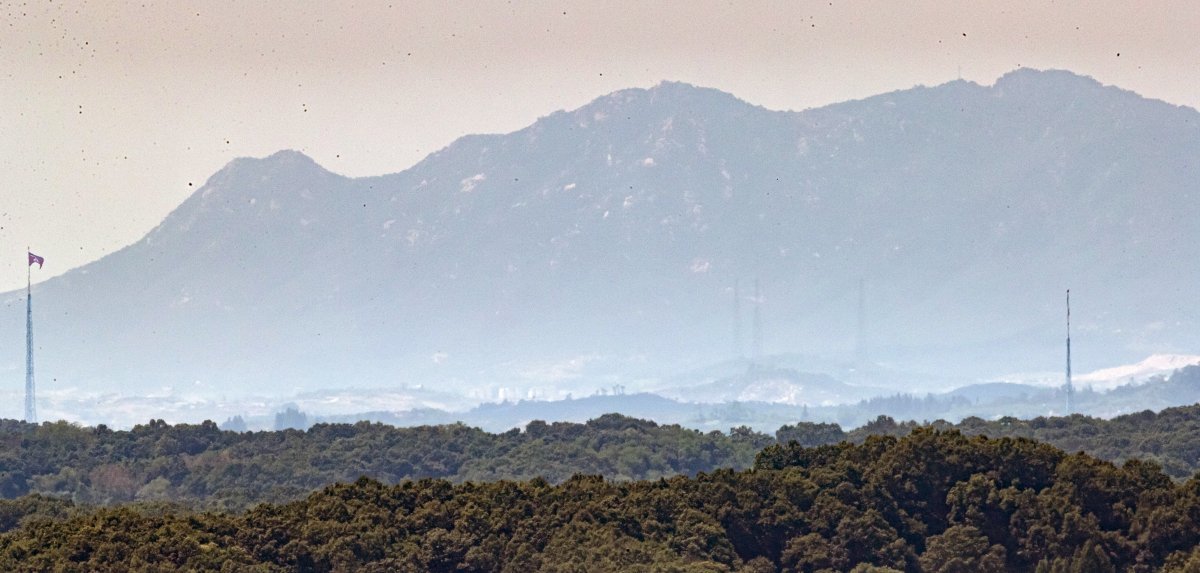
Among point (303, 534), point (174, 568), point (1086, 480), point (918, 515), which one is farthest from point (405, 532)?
point (1086, 480)

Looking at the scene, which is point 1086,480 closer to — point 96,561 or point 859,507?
point 859,507

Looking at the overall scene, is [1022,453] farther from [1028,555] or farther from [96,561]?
[96,561]

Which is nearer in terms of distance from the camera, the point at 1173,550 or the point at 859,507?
the point at 1173,550

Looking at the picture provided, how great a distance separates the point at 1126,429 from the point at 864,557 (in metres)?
119

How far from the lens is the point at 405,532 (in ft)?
272

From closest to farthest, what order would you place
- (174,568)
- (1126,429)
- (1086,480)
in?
1. (174,568)
2. (1086,480)
3. (1126,429)

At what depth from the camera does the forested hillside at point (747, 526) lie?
251 feet

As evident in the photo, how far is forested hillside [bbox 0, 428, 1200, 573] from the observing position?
7662 centimetres

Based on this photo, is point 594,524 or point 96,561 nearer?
point 96,561

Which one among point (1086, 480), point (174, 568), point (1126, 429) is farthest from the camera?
point (1126, 429)

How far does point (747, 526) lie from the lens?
269 ft

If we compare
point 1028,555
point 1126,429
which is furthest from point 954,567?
point 1126,429

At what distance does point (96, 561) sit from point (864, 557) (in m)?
22.4

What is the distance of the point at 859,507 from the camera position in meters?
82.9
